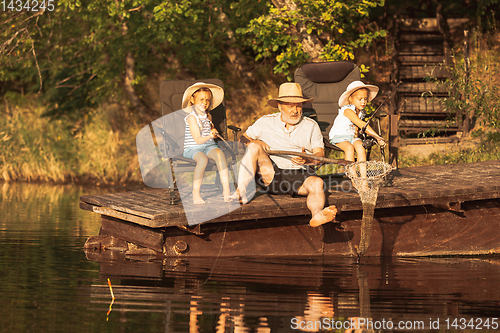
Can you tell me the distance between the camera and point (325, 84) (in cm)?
817

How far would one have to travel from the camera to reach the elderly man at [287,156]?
5.98 m

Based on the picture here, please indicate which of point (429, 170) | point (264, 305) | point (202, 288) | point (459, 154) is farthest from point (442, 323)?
point (459, 154)

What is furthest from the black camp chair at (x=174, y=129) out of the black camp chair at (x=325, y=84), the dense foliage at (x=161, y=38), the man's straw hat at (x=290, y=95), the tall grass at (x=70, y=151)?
the tall grass at (x=70, y=151)

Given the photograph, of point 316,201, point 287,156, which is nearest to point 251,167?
point 287,156

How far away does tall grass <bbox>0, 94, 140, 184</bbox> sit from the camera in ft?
43.6

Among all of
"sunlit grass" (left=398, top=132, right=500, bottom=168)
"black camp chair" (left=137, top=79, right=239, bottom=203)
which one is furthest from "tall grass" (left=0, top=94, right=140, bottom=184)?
"black camp chair" (left=137, top=79, right=239, bottom=203)

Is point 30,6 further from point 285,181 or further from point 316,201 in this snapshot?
point 316,201

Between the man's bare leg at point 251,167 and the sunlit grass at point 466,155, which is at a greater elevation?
the sunlit grass at point 466,155

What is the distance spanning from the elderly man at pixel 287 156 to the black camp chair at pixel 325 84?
4.76 feet

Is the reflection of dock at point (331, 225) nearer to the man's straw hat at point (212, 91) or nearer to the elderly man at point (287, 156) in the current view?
the elderly man at point (287, 156)

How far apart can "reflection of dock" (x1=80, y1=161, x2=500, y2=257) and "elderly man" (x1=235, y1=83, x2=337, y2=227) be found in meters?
0.16

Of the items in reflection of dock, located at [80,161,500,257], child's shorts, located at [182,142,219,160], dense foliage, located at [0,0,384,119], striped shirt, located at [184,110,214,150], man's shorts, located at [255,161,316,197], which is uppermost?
dense foliage, located at [0,0,384,119]

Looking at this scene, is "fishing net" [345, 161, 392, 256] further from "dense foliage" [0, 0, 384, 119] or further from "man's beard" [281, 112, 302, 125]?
"dense foliage" [0, 0, 384, 119]

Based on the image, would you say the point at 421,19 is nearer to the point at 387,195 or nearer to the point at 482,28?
the point at 482,28
